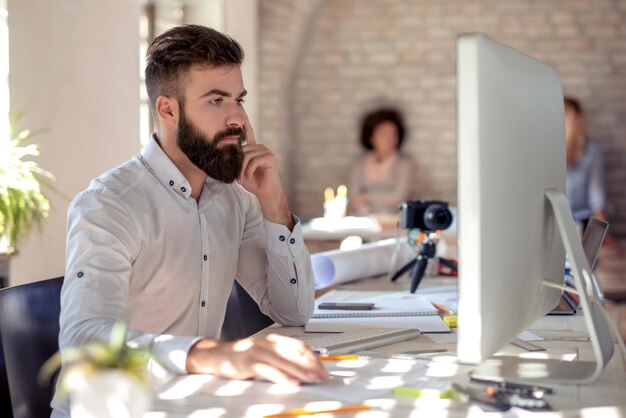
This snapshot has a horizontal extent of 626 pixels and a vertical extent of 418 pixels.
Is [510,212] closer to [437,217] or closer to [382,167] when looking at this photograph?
[437,217]

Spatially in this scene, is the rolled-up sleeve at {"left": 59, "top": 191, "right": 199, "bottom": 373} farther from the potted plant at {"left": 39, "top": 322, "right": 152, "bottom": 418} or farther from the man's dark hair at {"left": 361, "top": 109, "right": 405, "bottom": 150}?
the man's dark hair at {"left": 361, "top": 109, "right": 405, "bottom": 150}

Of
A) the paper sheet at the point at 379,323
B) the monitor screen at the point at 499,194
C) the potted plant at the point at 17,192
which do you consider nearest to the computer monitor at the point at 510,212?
the monitor screen at the point at 499,194

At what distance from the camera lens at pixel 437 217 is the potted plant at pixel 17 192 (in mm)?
1653

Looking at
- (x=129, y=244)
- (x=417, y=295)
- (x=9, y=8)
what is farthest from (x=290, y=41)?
(x=129, y=244)

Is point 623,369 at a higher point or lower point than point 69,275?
lower

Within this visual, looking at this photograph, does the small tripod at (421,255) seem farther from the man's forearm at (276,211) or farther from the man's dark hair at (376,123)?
the man's dark hair at (376,123)

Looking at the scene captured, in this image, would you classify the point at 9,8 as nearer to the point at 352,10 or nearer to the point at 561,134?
the point at 561,134

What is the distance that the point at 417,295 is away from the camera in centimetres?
266

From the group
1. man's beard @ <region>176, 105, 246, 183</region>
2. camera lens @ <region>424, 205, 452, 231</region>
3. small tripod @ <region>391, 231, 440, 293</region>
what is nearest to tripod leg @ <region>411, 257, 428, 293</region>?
small tripod @ <region>391, 231, 440, 293</region>

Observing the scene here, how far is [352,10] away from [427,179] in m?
1.48

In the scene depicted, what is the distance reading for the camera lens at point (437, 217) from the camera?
109 inches

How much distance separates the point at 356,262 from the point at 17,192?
55.5 inches

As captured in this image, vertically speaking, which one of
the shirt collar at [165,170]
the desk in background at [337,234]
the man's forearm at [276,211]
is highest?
the shirt collar at [165,170]

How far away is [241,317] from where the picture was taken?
2.48 meters
